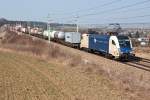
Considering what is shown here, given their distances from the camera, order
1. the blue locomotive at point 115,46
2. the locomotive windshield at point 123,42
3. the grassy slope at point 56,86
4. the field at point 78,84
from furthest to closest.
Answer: the locomotive windshield at point 123,42 → the blue locomotive at point 115,46 → the field at point 78,84 → the grassy slope at point 56,86

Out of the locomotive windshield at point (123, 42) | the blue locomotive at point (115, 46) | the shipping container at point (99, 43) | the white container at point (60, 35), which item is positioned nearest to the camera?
the blue locomotive at point (115, 46)

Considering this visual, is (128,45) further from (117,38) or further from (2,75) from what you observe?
(2,75)

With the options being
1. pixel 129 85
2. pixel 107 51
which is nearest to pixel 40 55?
pixel 107 51

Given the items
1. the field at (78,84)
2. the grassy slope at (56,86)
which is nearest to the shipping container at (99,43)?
the field at (78,84)

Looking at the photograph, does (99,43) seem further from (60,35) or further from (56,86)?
(60,35)

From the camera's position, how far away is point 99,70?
31.8m

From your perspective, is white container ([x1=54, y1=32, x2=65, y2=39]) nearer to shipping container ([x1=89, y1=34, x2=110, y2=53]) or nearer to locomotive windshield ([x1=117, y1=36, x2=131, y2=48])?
shipping container ([x1=89, y1=34, x2=110, y2=53])

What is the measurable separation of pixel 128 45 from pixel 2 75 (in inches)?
622

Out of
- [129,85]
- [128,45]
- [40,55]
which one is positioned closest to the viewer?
[129,85]

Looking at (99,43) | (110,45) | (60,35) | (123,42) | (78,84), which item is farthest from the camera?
(60,35)

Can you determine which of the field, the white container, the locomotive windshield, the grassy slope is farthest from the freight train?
the white container

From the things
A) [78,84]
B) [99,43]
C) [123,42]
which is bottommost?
[78,84]

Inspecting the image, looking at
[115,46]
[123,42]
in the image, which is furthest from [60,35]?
[123,42]

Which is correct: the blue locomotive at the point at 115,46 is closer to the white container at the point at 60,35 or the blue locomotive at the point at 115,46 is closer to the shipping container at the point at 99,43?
the shipping container at the point at 99,43
